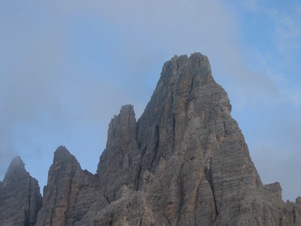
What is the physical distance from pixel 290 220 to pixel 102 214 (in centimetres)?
2964

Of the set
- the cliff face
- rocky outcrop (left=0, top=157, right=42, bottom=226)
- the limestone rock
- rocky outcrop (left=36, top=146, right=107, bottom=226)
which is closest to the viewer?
the cliff face

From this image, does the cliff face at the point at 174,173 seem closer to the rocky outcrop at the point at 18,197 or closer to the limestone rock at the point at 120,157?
the limestone rock at the point at 120,157

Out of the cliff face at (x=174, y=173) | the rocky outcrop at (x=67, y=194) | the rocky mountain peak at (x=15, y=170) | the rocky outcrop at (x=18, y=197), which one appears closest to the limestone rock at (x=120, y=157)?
the cliff face at (x=174, y=173)

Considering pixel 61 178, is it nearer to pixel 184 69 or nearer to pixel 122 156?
pixel 122 156

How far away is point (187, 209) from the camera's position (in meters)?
146

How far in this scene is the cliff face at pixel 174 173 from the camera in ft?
471

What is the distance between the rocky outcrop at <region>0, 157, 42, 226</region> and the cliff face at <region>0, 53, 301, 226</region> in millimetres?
2578

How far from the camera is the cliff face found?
143500mm

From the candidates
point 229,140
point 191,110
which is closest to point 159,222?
point 229,140

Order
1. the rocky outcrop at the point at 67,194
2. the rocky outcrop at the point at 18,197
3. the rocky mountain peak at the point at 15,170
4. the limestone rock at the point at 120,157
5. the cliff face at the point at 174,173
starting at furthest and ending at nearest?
the rocky mountain peak at the point at 15,170 < the rocky outcrop at the point at 18,197 < the rocky outcrop at the point at 67,194 < the limestone rock at the point at 120,157 < the cliff face at the point at 174,173

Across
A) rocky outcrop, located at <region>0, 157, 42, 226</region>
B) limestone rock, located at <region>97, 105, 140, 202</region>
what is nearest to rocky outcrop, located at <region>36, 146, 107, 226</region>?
limestone rock, located at <region>97, 105, 140, 202</region>

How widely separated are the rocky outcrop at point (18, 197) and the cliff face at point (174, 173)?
8.46 ft

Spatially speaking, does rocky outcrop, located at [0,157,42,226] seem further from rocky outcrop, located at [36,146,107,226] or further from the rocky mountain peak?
rocky outcrop, located at [36,146,107,226]

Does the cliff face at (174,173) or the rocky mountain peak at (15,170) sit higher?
the rocky mountain peak at (15,170)
